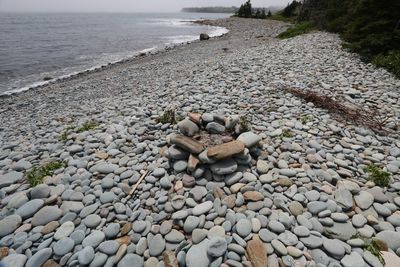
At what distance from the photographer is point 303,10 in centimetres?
3794

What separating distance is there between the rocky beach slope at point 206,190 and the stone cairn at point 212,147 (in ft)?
0.07

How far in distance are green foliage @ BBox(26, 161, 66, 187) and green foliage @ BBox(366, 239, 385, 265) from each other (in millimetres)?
4765

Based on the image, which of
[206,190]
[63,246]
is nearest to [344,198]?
[206,190]

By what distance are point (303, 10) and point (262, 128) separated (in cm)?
4074

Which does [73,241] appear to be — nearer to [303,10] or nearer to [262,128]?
[262,128]

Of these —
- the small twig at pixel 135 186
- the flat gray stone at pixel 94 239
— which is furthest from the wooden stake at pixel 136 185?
the flat gray stone at pixel 94 239

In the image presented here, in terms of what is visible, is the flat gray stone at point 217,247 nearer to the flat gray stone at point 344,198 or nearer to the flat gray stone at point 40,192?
the flat gray stone at point 344,198

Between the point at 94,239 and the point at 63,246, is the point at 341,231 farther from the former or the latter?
the point at 63,246

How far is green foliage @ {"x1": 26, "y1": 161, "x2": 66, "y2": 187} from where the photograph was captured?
13.4ft

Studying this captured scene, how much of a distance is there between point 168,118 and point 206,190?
2448mm

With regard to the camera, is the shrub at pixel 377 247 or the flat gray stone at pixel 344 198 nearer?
the shrub at pixel 377 247

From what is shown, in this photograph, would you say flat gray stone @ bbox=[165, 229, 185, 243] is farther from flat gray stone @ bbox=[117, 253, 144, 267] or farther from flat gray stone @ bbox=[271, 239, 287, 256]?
flat gray stone @ bbox=[271, 239, 287, 256]

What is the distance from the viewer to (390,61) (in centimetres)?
934

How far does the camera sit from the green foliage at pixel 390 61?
8859 millimetres
